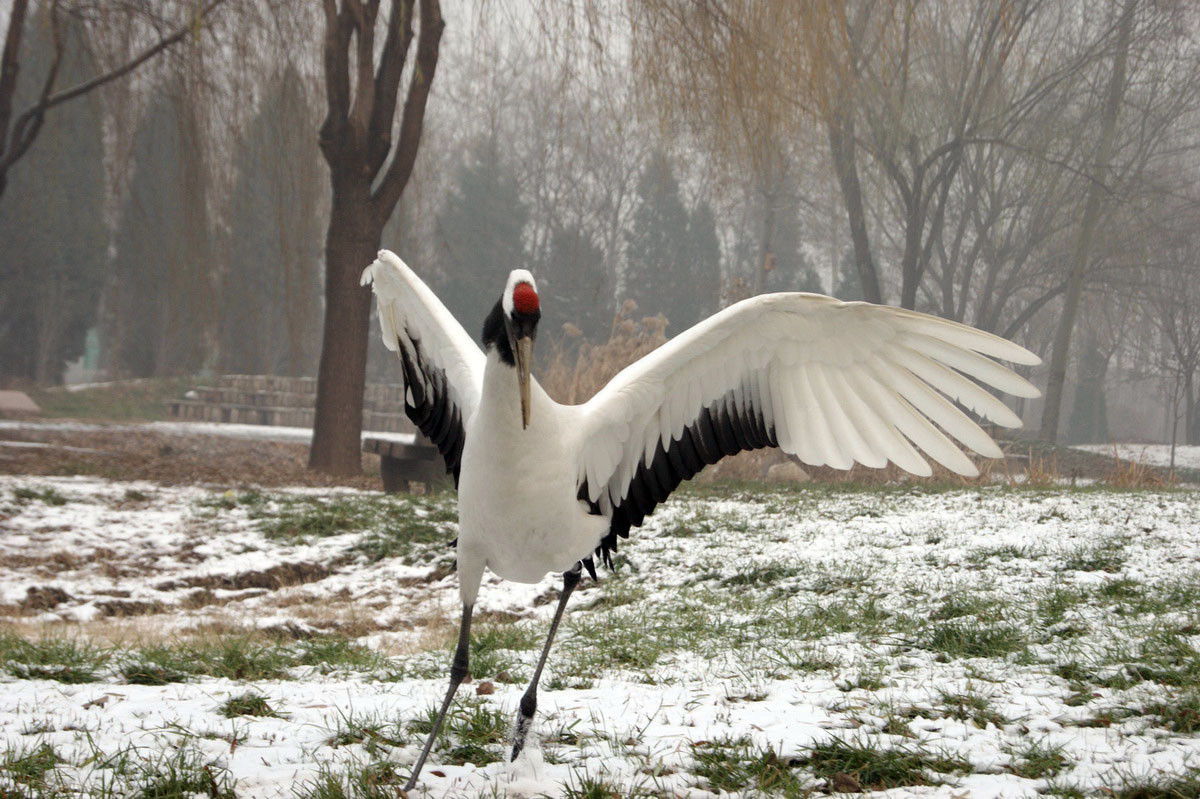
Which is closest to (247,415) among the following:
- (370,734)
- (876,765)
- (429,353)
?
(429,353)

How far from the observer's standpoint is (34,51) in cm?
2014

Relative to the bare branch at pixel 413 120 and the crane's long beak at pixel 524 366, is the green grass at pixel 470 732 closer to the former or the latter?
the crane's long beak at pixel 524 366

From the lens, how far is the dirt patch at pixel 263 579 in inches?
238

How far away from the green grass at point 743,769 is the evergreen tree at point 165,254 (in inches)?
356

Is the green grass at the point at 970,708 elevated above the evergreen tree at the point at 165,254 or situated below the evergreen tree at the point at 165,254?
below

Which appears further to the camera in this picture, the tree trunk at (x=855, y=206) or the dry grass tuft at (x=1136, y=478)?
the tree trunk at (x=855, y=206)

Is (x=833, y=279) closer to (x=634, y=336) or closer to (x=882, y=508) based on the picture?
(x=634, y=336)

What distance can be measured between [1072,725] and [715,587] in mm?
2686

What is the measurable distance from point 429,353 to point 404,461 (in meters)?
6.15

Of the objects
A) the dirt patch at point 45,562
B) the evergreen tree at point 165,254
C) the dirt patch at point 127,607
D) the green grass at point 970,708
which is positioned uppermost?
the evergreen tree at point 165,254

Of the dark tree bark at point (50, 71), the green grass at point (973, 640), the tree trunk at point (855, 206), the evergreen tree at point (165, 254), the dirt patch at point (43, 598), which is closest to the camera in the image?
the green grass at point (973, 640)

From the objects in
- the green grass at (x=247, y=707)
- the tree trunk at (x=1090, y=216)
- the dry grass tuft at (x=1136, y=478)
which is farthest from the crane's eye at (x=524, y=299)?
the tree trunk at (x=1090, y=216)

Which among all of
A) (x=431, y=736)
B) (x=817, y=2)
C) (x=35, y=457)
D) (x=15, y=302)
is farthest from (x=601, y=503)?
(x=15, y=302)

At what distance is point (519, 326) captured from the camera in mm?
2445
